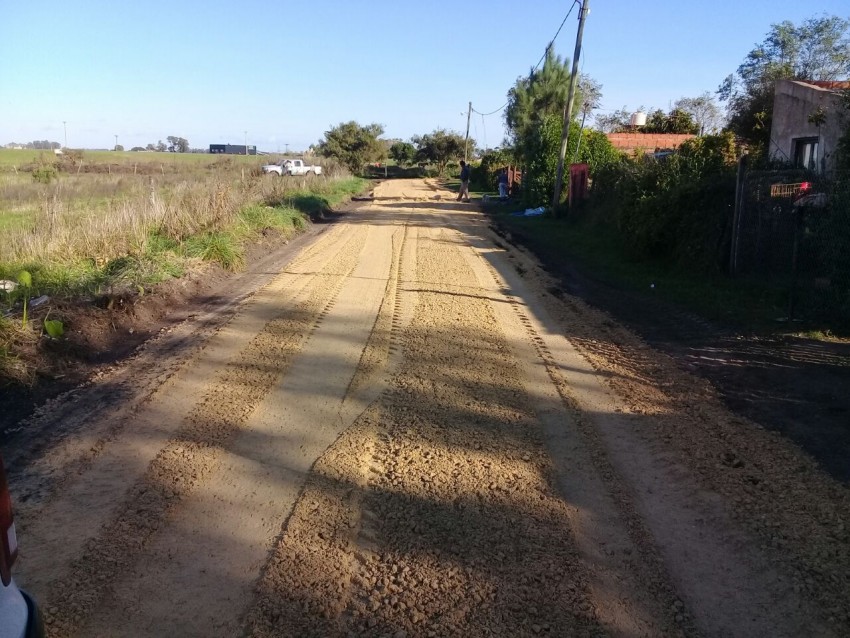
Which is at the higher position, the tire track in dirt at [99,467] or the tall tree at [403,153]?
the tall tree at [403,153]

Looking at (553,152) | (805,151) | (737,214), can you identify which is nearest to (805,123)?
(805,151)

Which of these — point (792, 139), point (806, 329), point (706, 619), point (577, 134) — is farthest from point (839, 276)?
point (577, 134)

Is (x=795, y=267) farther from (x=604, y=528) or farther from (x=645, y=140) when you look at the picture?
(x=645, y=140)

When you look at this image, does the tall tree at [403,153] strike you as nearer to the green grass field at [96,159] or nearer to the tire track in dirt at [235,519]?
the green grass field at [96,159]

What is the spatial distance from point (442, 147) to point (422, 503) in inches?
2788

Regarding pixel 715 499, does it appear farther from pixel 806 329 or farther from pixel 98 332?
pixel 98 332

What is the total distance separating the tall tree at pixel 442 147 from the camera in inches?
2864

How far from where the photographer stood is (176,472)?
475 cm

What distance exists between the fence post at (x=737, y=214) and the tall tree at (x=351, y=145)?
5198 centimetres

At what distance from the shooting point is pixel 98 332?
318 inches

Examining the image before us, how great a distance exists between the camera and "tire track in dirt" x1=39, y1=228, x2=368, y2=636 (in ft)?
11.3

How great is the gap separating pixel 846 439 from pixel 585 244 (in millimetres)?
12615

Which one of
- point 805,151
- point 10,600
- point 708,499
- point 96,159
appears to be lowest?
point 708,499

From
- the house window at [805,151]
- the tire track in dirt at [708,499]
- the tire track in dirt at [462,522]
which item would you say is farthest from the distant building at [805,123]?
the tire track in dirt at [462,522]
